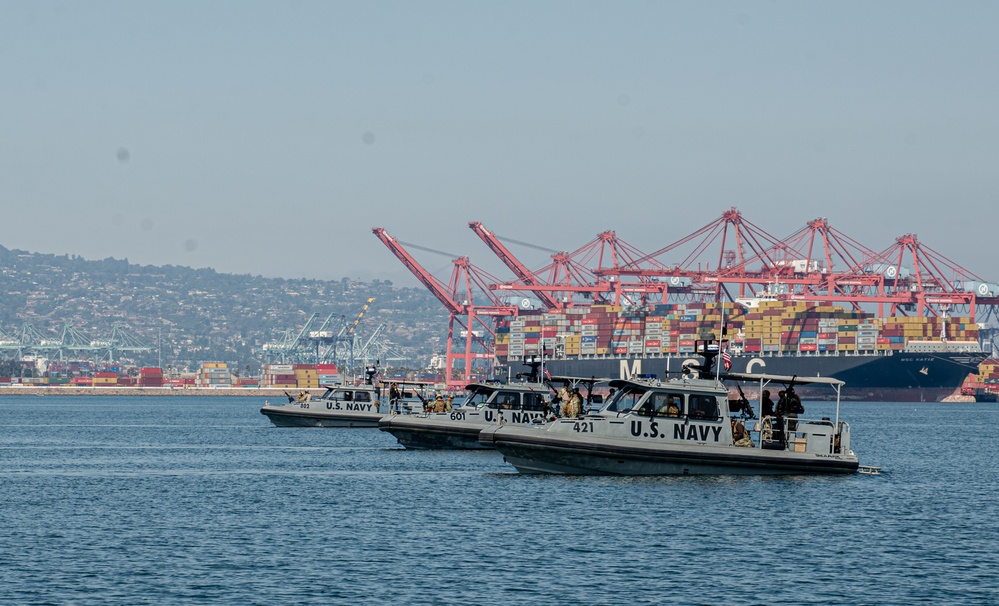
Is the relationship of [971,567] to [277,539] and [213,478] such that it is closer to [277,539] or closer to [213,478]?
[277,539]

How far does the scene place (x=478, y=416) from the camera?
5384 centimetres

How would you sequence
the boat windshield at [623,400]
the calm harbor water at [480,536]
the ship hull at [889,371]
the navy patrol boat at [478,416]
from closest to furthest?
1. the calm harbor water at [480,536]
2. the boat windshield at [623,400]
3. the navy patrol boat at [478,416]
4. the ship hull at [889,371]

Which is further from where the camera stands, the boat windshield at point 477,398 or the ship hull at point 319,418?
the ship hull at point 319,418

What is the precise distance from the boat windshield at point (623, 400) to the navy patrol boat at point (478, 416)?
29.9 ft

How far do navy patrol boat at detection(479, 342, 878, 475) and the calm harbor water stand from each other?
0.55m

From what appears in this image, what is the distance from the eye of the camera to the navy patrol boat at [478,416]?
51.8 m

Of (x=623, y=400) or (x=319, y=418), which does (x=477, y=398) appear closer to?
(x=623, y=400)

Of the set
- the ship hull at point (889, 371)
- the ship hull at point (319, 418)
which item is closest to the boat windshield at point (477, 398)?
the ship hull at point (319, 418)

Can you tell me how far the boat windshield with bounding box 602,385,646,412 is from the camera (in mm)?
39875

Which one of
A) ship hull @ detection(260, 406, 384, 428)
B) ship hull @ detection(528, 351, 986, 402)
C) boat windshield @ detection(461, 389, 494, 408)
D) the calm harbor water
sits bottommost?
the calm harbor water

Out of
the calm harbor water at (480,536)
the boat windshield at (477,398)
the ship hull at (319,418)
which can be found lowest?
the calm harbor water at (480,536)

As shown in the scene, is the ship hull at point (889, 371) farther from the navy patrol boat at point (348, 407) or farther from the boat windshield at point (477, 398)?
the boat windshield at point (477, 398)

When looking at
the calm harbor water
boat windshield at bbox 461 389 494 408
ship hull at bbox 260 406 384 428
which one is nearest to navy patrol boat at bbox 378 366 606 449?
boat windshield at bbox 461 389 494 408

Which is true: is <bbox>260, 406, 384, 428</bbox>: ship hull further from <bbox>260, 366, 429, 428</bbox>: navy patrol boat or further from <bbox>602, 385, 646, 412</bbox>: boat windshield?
<bbox>602, 385, 646, 412</bbox>: boat windshield
